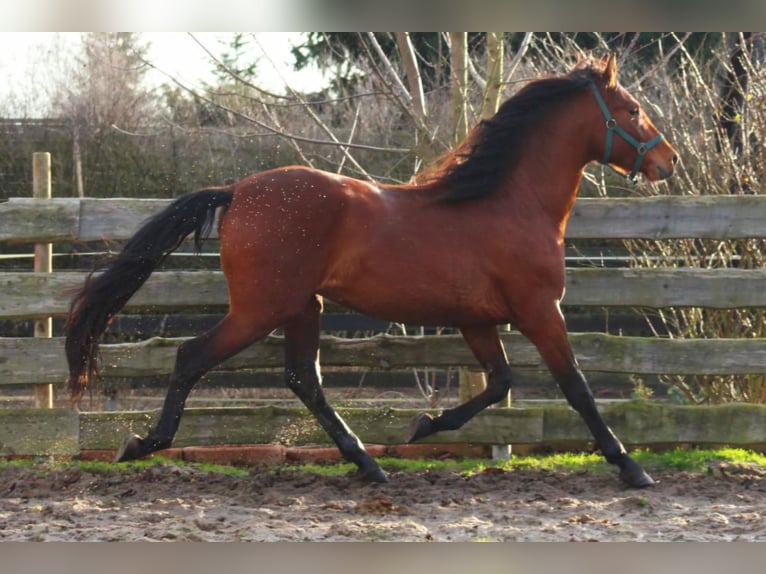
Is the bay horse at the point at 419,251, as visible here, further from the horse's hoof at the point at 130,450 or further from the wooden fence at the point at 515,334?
the wooden fence at the point at 515,334

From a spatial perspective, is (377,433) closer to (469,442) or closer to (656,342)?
(469,442)

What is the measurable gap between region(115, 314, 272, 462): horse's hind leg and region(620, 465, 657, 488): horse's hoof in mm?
2039

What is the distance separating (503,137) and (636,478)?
196 cm

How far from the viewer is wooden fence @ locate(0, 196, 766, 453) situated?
5852 millimetres

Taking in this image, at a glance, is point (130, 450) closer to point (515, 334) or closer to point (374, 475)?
point (374, 475)

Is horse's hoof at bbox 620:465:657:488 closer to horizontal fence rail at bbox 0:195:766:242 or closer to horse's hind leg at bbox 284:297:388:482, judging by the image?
horse's hind leg at bbox 284:297:388:482

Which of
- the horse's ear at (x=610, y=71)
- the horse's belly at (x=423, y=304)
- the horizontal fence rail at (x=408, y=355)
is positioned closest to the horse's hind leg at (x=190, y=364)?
the horse's belly at (x=423, y=304)

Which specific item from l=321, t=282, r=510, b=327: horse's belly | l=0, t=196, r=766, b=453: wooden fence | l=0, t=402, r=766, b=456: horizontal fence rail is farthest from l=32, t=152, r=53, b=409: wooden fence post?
l=321, t=282, r=510, b=327: horse's belly

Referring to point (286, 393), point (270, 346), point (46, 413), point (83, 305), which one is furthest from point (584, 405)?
point (286, 393)

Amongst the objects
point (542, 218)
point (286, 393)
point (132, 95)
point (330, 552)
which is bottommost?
point (286, 393)

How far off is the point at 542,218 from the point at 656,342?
1.27 m

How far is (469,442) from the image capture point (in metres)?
6.07

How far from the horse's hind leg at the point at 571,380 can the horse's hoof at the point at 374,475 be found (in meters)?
1.07

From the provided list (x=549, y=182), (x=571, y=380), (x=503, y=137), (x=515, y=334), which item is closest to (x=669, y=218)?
(x=549, y=182)
